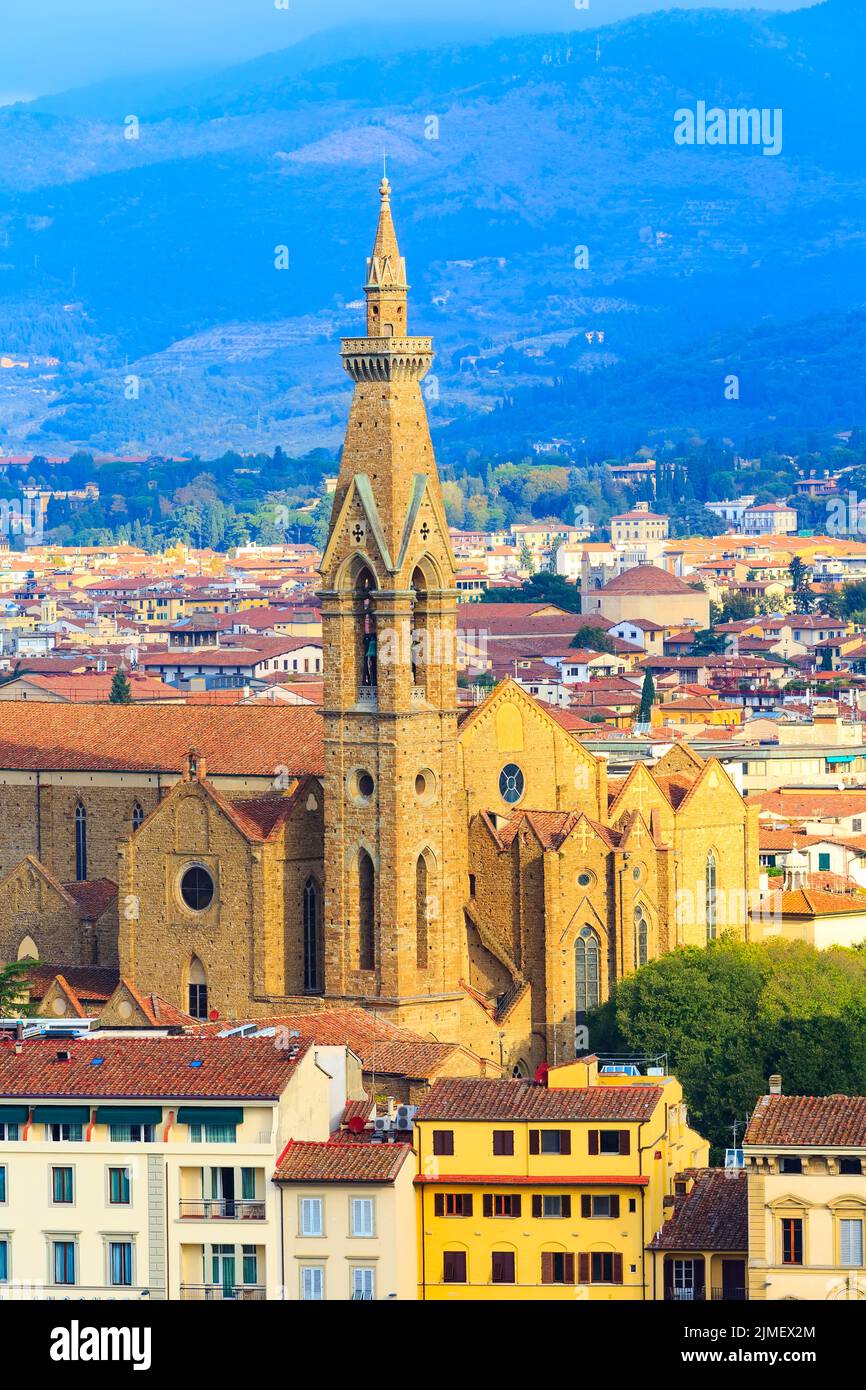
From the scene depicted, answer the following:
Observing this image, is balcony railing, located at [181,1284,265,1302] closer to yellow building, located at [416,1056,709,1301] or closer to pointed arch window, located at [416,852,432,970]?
yellow building, located at [416,1056,709,1301]

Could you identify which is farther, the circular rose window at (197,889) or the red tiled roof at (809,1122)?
the circular rose window at (197,889)

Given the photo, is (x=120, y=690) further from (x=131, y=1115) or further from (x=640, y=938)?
(x=131, y=1115)

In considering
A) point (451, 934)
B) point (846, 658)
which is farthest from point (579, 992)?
point (846, 658)

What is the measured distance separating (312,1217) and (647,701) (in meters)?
84.4

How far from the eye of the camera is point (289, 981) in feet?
197

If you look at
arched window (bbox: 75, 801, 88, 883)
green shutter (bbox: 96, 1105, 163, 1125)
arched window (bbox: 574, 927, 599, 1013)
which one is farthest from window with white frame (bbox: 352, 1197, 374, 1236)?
arched window (bbox: 75, 801, 88, 883)

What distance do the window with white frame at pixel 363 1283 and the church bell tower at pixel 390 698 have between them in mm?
19279

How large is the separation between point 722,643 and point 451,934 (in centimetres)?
10786

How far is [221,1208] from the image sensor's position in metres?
39.5

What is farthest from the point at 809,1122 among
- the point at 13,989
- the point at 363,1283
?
the point at 13,989

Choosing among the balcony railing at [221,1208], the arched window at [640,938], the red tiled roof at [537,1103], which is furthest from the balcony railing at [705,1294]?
the arched window at [640,938]

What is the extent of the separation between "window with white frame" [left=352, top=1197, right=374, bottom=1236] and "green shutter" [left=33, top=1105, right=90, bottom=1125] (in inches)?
124

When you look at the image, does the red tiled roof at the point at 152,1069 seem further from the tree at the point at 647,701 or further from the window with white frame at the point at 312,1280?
the tree at the point at 647,701

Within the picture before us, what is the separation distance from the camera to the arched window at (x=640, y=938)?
62.3 meters
